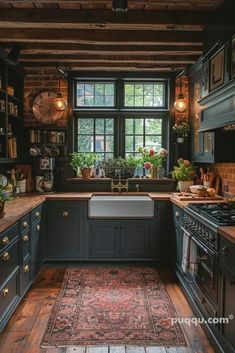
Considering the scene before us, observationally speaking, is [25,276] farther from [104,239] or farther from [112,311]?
[104,239]

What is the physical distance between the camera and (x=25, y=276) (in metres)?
3.25

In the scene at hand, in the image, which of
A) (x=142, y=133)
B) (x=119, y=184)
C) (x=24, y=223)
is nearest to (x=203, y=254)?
(x=24, y=223)

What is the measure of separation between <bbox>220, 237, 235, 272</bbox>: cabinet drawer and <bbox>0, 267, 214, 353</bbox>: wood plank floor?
2.41 feet

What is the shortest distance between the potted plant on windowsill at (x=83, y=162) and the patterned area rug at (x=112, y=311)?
1423 millimetres

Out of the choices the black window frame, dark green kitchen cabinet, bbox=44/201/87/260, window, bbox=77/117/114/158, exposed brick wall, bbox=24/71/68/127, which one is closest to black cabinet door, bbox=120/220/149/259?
dark green kitchen cabinet, bbox=44/201/87/260

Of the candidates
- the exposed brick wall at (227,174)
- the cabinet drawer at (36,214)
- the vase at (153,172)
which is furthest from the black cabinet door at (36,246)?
the exposed brick wall at (227,174)

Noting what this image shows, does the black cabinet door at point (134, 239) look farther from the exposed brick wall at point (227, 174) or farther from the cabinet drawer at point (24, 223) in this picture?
the cabinet drawer at point (24, 223)

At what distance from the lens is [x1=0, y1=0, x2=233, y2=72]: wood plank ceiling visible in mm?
3023

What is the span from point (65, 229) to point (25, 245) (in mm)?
1028

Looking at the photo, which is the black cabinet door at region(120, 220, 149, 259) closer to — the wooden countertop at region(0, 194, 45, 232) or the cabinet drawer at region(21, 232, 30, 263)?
the wooden countertop at region(0, 194, 45, 232)

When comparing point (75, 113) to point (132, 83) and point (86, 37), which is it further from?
point (86, 37)

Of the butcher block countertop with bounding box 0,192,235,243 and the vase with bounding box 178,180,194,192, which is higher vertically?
the vase with bounding box 178,180,194,192

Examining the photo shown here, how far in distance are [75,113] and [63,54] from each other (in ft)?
3.02

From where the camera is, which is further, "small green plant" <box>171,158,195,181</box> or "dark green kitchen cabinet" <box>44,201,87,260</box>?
"small green plant" <box>171,158,195,181</box>
